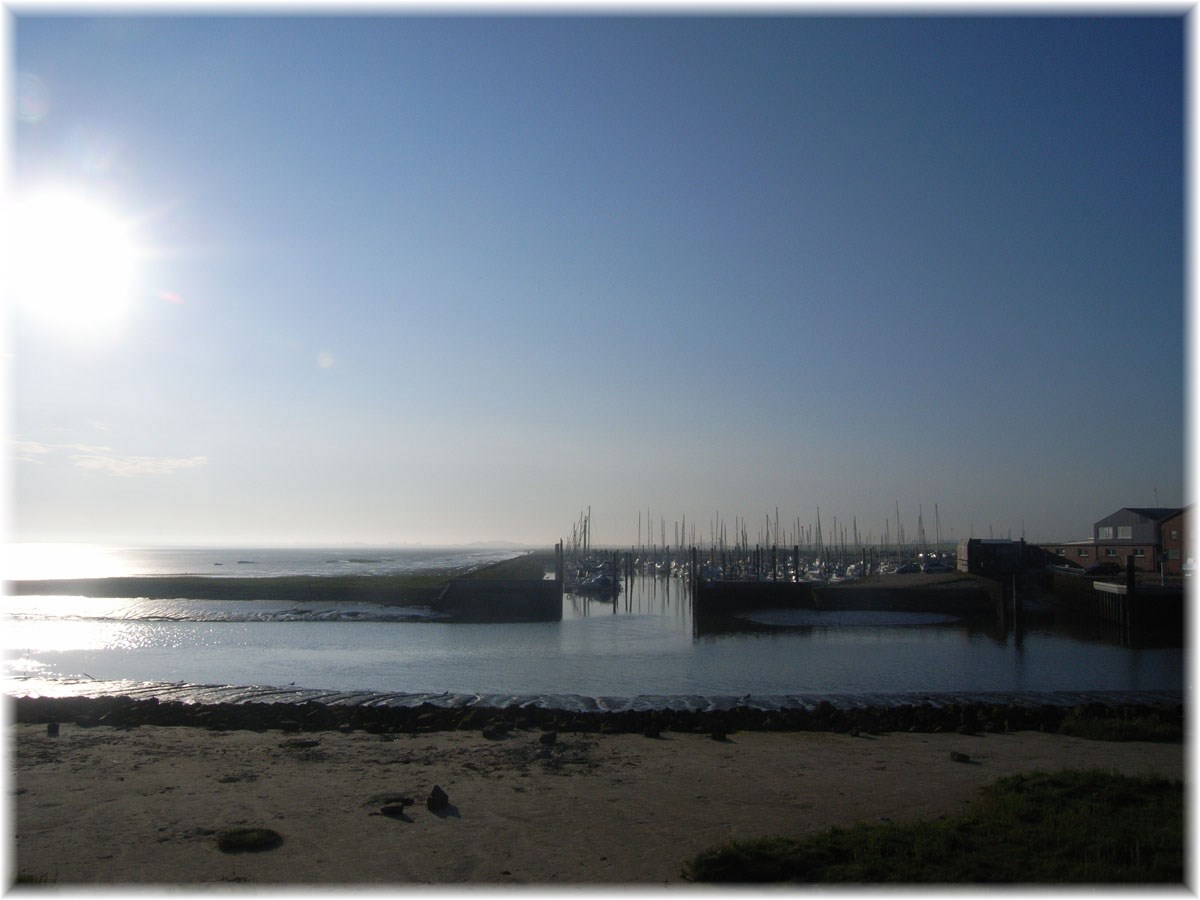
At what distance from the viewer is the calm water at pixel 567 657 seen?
1033 inches

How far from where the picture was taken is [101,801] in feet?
40.1

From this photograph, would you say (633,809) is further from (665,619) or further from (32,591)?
(32,591)

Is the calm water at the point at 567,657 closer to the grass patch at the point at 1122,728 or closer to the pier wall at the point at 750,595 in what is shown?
the pier wall at the point at 750,595

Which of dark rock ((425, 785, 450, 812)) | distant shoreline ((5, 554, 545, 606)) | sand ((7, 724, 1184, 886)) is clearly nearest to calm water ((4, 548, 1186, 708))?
distant shoreline ((5, 554, 545, 606))

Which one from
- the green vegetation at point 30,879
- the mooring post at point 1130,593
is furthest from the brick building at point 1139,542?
the green vegetation at point 30,879

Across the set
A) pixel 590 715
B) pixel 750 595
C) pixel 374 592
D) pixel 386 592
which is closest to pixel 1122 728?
pixel 590 715

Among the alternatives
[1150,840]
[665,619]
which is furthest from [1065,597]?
[1150,840]

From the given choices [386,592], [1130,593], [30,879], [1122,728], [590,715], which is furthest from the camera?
[386,592]

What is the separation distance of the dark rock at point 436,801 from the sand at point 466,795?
104 mm

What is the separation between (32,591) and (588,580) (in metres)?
51.7

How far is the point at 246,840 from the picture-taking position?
10055 millimetres

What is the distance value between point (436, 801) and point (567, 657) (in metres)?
24.4

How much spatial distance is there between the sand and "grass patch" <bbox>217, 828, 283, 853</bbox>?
16cm

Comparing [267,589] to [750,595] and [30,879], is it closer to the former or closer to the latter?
[750,595]
